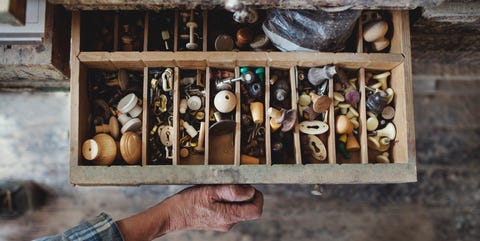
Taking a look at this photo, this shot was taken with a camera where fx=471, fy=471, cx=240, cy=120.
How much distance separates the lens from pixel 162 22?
1.55 meters

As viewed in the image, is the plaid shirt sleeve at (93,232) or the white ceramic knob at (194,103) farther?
the white ceramic knob at (194,103)

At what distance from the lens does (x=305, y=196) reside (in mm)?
2252

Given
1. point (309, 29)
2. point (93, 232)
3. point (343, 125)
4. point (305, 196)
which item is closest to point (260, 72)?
point (309, 29)

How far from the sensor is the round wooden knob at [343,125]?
4.80 feet

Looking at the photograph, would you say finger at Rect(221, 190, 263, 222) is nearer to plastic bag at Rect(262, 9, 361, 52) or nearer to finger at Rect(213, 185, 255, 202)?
finger at Rect(213, 185, 255, 202)

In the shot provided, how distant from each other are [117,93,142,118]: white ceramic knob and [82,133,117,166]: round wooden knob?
0.32 ft

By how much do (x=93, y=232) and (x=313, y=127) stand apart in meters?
0.75

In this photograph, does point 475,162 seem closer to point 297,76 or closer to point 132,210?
point 297,76

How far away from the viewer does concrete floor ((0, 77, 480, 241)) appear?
87.7 inches

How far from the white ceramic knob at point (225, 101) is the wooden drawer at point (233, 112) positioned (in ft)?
0.08

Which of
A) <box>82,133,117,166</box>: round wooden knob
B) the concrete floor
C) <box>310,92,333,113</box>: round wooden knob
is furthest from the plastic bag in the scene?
the concrete floor

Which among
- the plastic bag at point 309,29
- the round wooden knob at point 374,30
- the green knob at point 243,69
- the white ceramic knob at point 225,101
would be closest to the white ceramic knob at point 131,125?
the white ceramic knob at point 225,101

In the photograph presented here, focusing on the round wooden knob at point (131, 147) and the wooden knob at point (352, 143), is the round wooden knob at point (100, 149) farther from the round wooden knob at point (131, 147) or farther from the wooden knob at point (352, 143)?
the wooden knob at point (352, 143)

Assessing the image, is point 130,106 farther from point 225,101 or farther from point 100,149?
point 225,101
